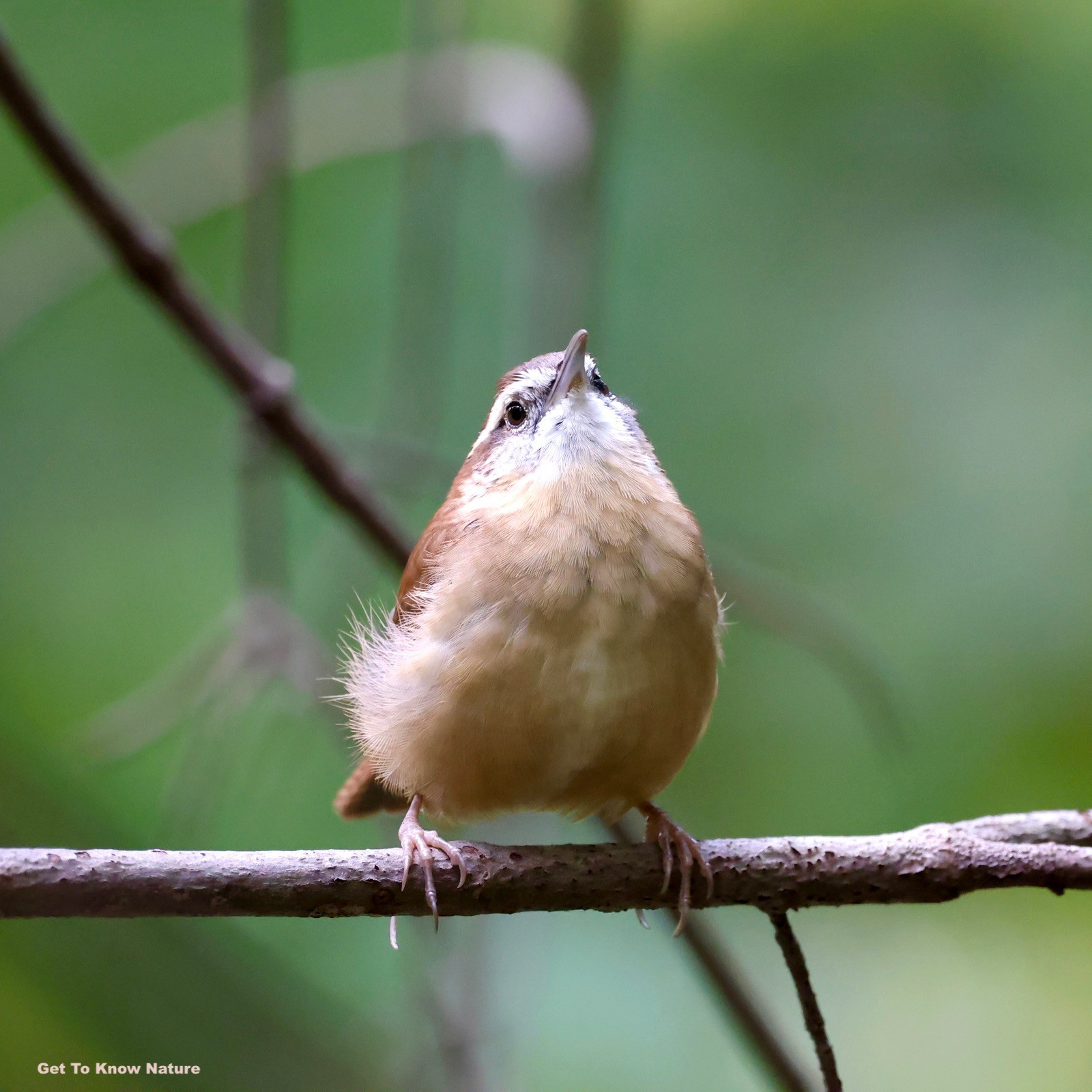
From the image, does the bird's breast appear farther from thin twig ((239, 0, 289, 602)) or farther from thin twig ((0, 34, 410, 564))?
thin twig ((239, 0, 289, 602))

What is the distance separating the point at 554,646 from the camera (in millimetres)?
2127

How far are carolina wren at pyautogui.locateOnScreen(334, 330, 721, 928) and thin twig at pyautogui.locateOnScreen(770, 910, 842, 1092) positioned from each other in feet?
0.58

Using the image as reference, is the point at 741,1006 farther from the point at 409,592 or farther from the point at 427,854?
the point at 409,592

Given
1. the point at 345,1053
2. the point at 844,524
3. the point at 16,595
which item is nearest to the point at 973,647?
the point at 844,524

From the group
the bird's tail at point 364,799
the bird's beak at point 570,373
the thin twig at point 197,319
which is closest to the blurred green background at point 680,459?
the thin twig at point 197,319

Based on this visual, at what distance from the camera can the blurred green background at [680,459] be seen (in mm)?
3795

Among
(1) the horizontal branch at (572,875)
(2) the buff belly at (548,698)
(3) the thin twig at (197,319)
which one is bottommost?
(1) the horizontal branch at (572,875)

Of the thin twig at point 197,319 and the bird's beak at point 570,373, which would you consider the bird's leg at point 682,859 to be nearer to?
the bird's beak at point 570,373

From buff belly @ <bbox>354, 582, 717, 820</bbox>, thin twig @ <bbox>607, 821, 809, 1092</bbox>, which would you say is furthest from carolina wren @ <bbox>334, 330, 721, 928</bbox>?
thin twig @ <bbox>607, 821, 809, 1092</bbox>

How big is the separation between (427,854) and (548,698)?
0.36 meters

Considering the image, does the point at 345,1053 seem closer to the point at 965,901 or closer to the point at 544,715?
the point at 544,715

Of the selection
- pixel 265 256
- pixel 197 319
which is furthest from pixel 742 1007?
pixel 265 256

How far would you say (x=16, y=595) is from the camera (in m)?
4.68

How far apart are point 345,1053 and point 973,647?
8.89ft
